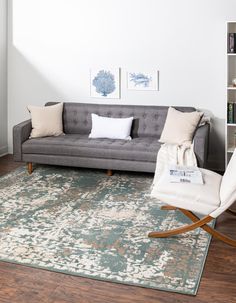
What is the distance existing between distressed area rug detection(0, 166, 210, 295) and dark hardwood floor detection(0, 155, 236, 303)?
63 mm

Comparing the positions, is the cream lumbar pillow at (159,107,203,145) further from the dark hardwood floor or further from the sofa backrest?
the dark hardwood floor

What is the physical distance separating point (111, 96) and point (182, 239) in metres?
2.86

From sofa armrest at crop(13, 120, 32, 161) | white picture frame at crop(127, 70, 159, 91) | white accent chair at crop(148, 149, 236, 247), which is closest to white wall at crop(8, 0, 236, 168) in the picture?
white picture frame at crop(127, 70, 159, 91)

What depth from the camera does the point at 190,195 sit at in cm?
311

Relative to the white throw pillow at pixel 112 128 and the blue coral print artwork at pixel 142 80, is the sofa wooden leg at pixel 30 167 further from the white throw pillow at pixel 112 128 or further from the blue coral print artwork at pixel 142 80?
the blue coral print artwork at pixel 142 80

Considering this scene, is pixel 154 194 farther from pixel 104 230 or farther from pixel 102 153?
pixel 102 153

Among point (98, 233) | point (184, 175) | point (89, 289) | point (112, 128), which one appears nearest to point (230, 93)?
point (112, 128)

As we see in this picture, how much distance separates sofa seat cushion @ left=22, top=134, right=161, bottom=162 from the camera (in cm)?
474

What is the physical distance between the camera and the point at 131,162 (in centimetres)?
478

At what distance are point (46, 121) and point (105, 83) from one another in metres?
0.94

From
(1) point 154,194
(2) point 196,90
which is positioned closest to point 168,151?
(2) point 196,90

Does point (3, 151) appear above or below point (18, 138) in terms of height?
below

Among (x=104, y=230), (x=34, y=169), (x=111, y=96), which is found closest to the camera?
(x=104, y=230)

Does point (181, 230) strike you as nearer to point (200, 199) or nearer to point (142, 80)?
point (200, 199)
